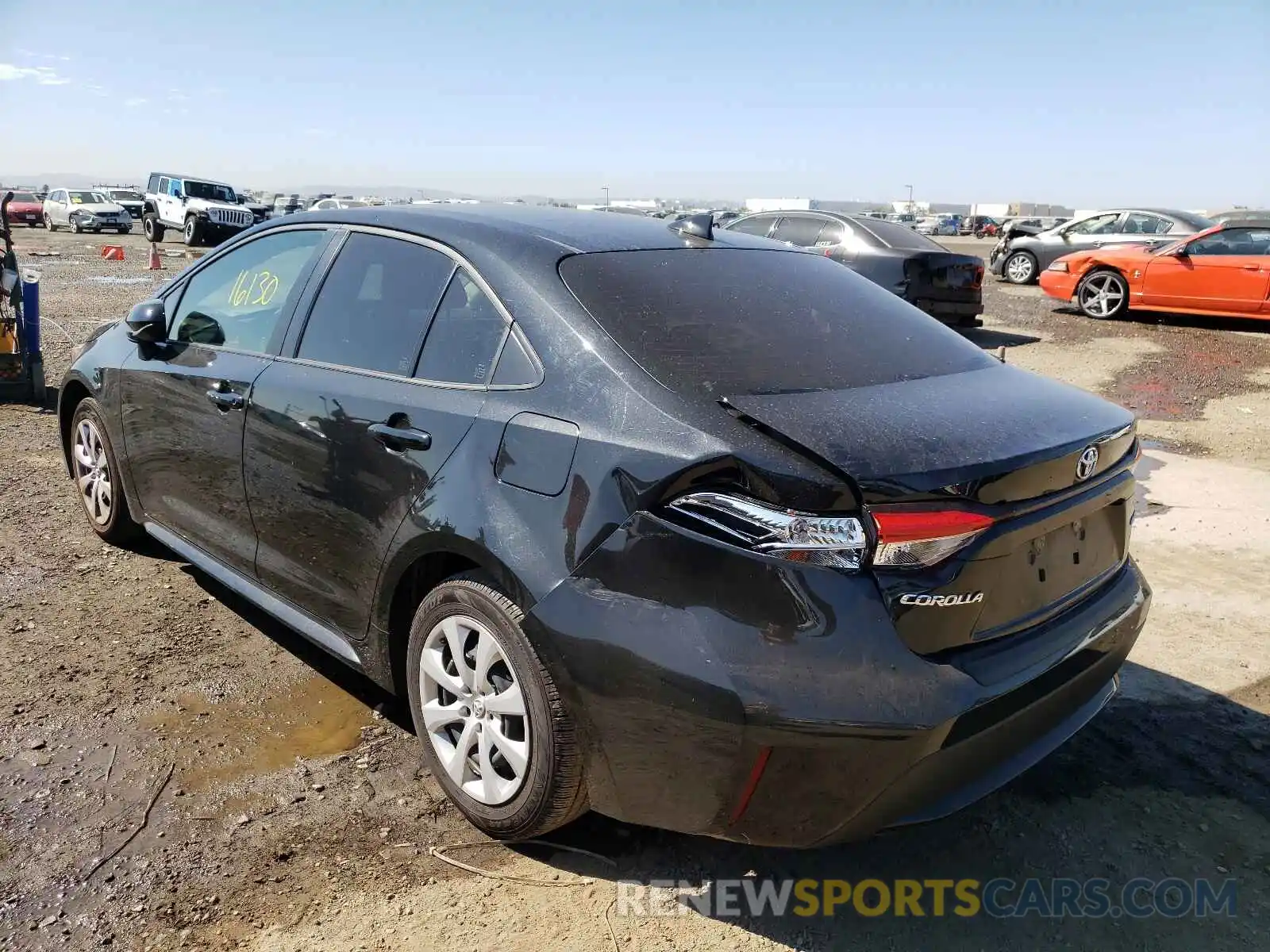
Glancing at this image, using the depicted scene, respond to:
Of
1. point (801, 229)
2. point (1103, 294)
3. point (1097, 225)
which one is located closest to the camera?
point (801, 229)

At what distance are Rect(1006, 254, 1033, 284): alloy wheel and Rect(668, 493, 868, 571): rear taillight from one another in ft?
62.1

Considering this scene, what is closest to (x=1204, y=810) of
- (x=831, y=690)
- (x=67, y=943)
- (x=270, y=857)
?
(x=831, y=690)

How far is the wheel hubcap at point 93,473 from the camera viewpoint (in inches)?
180

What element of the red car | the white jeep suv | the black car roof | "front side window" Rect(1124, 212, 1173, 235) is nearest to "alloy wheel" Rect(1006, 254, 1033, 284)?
"front side window" Rect(1124, 212, 1173, 235)

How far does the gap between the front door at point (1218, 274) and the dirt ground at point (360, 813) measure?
9.48 m

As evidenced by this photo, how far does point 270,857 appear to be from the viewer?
8.51 feet

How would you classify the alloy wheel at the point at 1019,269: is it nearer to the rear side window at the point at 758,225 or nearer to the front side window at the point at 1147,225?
the front side window at the point at 1147,225

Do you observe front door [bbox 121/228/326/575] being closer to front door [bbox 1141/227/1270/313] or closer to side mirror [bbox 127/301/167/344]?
side mirror [bbox 127/301/167/344]

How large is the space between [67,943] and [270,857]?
19.2 inches

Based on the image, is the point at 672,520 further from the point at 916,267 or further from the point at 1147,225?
the point at 1147,225

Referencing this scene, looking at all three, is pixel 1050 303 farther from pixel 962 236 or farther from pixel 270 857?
pixel 962 236

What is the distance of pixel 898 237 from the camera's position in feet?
36.0

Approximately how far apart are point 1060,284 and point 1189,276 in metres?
1.96

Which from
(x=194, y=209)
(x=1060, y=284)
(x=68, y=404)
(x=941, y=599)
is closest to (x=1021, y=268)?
(x=1060, y=284)
